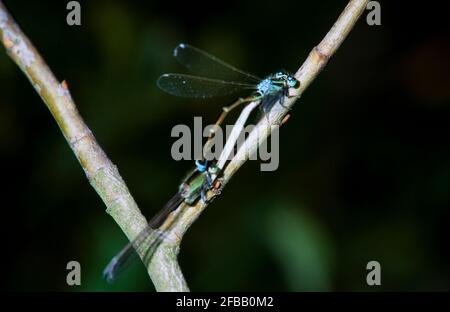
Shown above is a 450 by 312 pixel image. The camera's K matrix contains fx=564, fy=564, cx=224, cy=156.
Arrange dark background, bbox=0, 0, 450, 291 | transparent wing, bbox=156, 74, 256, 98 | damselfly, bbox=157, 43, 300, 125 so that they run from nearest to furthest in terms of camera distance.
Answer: damselfly, bbox=157, 43, 300, 125 → transparent wing, bbox=156, 74, 256, 98 → dark background, bbox=0, 0, 450, 291

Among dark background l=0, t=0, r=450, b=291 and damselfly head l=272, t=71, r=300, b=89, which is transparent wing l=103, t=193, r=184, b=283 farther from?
dark background l=0, t=0, r=450, b=291

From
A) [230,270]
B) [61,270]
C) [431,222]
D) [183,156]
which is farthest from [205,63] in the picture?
[431,222]

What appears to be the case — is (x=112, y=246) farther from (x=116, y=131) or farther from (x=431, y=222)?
(x=431, y=222)

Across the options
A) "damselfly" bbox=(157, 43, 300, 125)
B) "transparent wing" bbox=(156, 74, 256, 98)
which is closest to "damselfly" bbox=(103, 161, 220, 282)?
"damselfly" bbox=(157, 43, 300, 125)

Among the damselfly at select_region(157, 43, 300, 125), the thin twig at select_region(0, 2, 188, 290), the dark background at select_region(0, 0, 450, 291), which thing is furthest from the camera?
the dark background at select_region(0, 0, 450, 291)

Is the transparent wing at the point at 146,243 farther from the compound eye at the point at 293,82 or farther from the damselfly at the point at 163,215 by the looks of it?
the compound eye at the point at 293,82

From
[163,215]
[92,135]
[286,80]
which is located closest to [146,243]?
[163,215]

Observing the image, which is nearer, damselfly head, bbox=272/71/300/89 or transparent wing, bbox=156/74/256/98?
damselfly head, bbox=272/71/300/89

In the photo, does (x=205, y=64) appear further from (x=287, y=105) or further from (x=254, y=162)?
(x=254, y=162)
